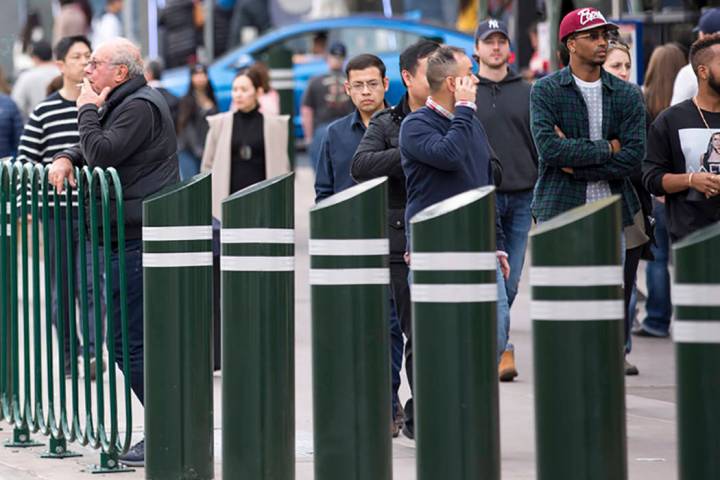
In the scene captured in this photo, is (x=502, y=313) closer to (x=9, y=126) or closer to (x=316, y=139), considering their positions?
(x=9, y=126)

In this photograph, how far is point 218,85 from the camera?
960 inches

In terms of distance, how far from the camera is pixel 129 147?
8.15 m

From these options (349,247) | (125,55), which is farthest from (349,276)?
(125,55)

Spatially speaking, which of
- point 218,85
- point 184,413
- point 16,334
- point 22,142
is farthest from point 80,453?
point 218,85

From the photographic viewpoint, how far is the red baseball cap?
8484 millimetres

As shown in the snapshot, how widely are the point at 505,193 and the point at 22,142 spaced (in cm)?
279

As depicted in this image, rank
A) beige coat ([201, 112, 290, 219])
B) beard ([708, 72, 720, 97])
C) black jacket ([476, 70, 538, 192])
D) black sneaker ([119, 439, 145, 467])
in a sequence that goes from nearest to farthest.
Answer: black sneaker ([119, 439, 145, 467]), beard ([708, 72, 720, 97]), black jacket ([476, 70, 538, 192]), beige coat ([201, 112, 290, 219])

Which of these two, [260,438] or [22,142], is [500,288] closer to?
[260,438]

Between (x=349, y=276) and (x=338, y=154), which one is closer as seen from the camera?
(x=349, y=276)

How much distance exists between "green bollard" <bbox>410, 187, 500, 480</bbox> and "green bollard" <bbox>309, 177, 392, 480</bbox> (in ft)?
1.33

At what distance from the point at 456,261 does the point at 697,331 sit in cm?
99

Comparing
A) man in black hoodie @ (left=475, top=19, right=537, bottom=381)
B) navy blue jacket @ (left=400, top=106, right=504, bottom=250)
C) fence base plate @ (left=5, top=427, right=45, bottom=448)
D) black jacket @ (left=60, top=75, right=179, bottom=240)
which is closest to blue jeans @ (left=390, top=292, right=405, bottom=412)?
navy blue jacket @ (left=400, top=106, right=504, bottom=250)

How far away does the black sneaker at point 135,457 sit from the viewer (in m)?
7.94

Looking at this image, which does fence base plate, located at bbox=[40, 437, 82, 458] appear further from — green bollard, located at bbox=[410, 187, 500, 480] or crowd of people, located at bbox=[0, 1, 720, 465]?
green bollard, located at bbox=[410, 187, 500, 480]
